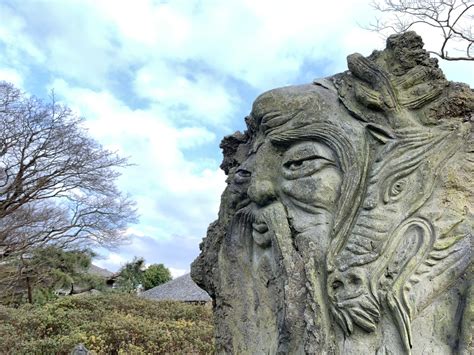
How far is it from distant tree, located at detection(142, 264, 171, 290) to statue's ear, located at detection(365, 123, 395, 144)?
24755 millimetres

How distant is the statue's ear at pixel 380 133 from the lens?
240 centimetres

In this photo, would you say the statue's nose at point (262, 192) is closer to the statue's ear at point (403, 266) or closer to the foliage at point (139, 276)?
the statue's ear at point (403, 266)

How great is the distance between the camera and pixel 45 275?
1866 cm

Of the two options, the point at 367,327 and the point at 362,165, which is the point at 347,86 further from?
the point at 367,327

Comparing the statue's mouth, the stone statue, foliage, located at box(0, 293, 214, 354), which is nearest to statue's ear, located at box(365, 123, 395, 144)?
the stone statue

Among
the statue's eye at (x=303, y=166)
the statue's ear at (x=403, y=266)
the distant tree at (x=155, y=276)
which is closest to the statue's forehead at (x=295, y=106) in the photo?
the statue's eye at (x=303, y=166)

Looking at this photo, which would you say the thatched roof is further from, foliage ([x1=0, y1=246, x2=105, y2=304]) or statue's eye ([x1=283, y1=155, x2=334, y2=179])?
statue's eye ([x1=283, y1=155, x2=334, y2=179])

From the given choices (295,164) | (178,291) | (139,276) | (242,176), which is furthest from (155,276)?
(295,164)

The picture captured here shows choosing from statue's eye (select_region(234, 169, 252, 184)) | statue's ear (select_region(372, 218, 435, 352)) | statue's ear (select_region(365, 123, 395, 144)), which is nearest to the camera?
statue's ear (select_region(372, 218, 435, 352))

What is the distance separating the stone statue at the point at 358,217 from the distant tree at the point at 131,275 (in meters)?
20.4

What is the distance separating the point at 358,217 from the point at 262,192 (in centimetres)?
49

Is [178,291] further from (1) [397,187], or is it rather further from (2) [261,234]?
(1) [397,187]

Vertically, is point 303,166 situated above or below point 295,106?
below

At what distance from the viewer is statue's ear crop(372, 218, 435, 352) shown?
207 cm
